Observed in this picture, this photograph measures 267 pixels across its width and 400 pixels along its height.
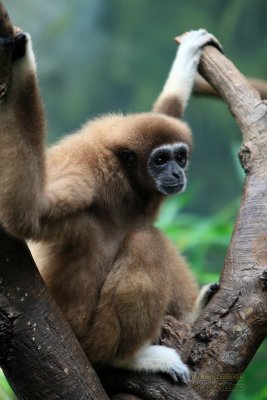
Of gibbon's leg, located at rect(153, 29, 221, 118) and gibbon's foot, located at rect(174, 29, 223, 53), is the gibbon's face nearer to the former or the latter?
gibbon's leg, located at rect(153, 29, 221, 118)

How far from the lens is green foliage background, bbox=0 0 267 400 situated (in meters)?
11.6

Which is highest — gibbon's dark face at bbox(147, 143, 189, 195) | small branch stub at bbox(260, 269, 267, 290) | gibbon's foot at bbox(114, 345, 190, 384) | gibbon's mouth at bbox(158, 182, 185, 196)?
gibbon's dark face at bbox(147, 143, 189, 195)

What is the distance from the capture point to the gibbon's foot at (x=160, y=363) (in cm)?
336

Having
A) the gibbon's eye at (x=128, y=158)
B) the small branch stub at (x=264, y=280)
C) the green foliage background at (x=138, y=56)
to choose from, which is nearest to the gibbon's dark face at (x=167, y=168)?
the gibbon's eye at (x=128, y=158)

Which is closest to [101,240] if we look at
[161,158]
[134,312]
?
[134,312]

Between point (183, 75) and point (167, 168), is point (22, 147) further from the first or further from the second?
point (183, 75)

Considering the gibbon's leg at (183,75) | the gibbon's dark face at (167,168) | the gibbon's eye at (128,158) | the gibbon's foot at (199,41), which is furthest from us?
the gibbon's foot at (199,41)

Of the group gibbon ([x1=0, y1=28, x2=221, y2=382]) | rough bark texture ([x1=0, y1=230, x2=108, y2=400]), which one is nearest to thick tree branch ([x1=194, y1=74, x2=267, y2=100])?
gibbon ([x1=0, y1=28, x2=221, y2=382])

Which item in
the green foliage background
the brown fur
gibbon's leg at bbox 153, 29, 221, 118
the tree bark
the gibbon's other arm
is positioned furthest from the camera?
the green foliage background

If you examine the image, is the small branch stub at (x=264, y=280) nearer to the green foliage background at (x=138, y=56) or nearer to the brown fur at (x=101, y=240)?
the brown fur at (x=101, y=240)

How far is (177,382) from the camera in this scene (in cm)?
336

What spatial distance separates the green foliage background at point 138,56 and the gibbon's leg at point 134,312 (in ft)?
26.3

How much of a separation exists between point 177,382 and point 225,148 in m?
Answer: 8.95

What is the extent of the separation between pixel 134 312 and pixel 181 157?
52.8 inches
